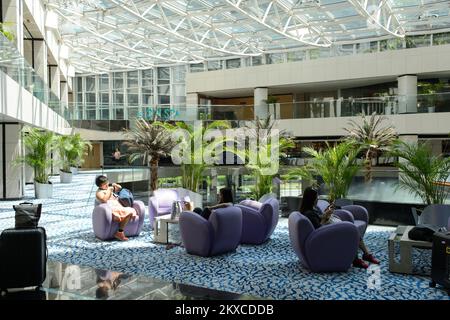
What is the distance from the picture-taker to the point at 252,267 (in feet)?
22.6

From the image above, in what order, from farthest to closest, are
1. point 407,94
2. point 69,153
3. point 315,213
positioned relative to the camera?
point 407,94
point 69,153
point 315,213

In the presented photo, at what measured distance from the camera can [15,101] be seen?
503 inches

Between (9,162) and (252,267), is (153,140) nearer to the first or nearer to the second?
(252,267)

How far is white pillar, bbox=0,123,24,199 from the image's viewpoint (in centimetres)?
1625

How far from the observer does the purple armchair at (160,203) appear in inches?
416

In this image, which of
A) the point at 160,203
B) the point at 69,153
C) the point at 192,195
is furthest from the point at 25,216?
the point at 69,153

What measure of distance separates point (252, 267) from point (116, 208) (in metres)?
3.38

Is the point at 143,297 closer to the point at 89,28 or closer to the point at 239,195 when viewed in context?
the point at 239,195

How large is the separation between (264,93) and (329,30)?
18.6 ft

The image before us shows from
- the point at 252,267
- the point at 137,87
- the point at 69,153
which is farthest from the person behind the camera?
the point at 137,87

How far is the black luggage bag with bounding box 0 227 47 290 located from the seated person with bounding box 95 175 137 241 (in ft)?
10.2

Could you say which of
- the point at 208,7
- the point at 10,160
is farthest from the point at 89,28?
the point at 10,160

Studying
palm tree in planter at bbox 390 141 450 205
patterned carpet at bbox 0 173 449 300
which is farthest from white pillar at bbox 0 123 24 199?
palm tree in planter at bbox 390 141 450 205

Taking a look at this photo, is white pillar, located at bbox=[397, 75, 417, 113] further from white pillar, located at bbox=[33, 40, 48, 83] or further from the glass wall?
white pillar, located at bbox=[33, 40, 48, 83]
